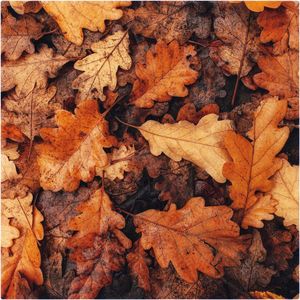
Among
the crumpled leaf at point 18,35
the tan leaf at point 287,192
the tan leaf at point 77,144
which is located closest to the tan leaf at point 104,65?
the tan leaf at point 77,144

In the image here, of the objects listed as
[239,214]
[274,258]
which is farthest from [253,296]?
[239,214]

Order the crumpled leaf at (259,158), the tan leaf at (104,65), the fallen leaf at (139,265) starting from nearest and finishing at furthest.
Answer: the crumpled leaf at (259,158) < the fallen leaf at (139,265) < the tan leaf at (104,65)

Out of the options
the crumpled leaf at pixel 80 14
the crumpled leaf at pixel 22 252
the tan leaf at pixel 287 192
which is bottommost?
the crumpled leaf at pixel 22 252

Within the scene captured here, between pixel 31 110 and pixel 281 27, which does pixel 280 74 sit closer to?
pixel 281 27

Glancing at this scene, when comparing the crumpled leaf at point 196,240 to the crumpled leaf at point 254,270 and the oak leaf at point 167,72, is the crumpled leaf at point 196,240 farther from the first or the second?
the oak leaf at point 167,72

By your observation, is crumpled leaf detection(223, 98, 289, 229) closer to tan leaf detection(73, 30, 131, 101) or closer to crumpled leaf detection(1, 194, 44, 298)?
tan leaf detection(73, 30, 131, 101)

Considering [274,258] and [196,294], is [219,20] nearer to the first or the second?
[274,258]
